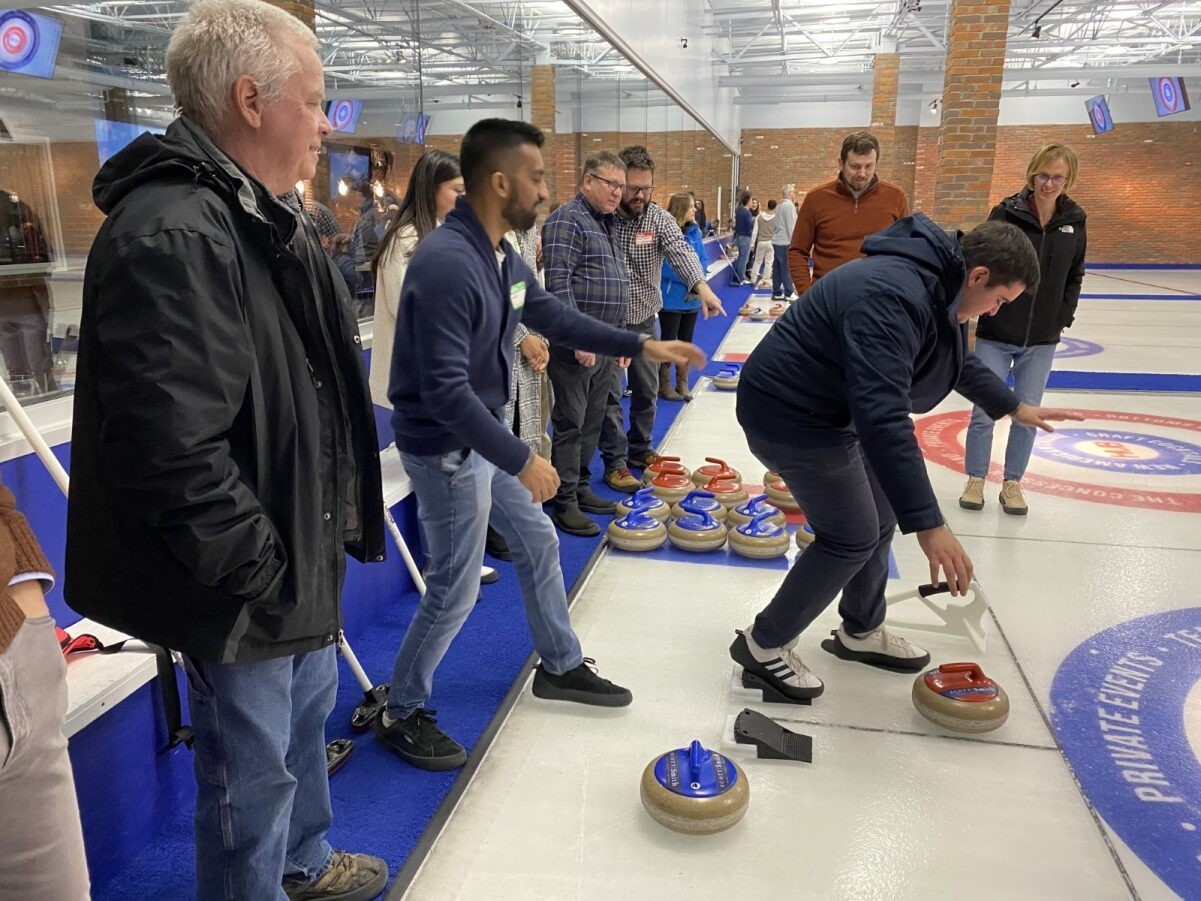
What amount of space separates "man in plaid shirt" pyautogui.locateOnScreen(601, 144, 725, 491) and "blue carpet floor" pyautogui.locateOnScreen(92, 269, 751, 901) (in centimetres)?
93

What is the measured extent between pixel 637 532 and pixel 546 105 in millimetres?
5695

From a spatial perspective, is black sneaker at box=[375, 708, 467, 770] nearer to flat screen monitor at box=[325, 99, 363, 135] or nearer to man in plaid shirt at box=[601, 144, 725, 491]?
man in plaid shirt at box=[601, 144, 725, 491]

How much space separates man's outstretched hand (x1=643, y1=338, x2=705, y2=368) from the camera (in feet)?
7.68

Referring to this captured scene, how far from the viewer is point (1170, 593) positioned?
347 cm

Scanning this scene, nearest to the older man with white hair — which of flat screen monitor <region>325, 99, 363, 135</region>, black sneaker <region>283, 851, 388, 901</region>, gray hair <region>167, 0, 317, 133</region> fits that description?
gray hair <region>167, 0, 317, 133</region>

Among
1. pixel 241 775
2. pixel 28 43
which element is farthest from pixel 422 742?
pixel 28 43

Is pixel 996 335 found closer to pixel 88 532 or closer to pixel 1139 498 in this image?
pixel 1139 498

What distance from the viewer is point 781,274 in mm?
13719

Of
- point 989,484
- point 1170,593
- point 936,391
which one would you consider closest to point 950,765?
point 936,391

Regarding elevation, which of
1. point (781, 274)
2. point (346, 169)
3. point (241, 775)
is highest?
point (346, 169)

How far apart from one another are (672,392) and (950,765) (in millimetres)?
4833

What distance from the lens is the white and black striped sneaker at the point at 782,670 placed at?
2.65 meters

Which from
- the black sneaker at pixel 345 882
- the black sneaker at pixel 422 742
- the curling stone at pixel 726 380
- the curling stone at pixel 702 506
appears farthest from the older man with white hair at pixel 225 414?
the curling stone at pixel 726 380

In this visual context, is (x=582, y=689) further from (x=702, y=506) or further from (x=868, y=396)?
(x=702, y=506)
